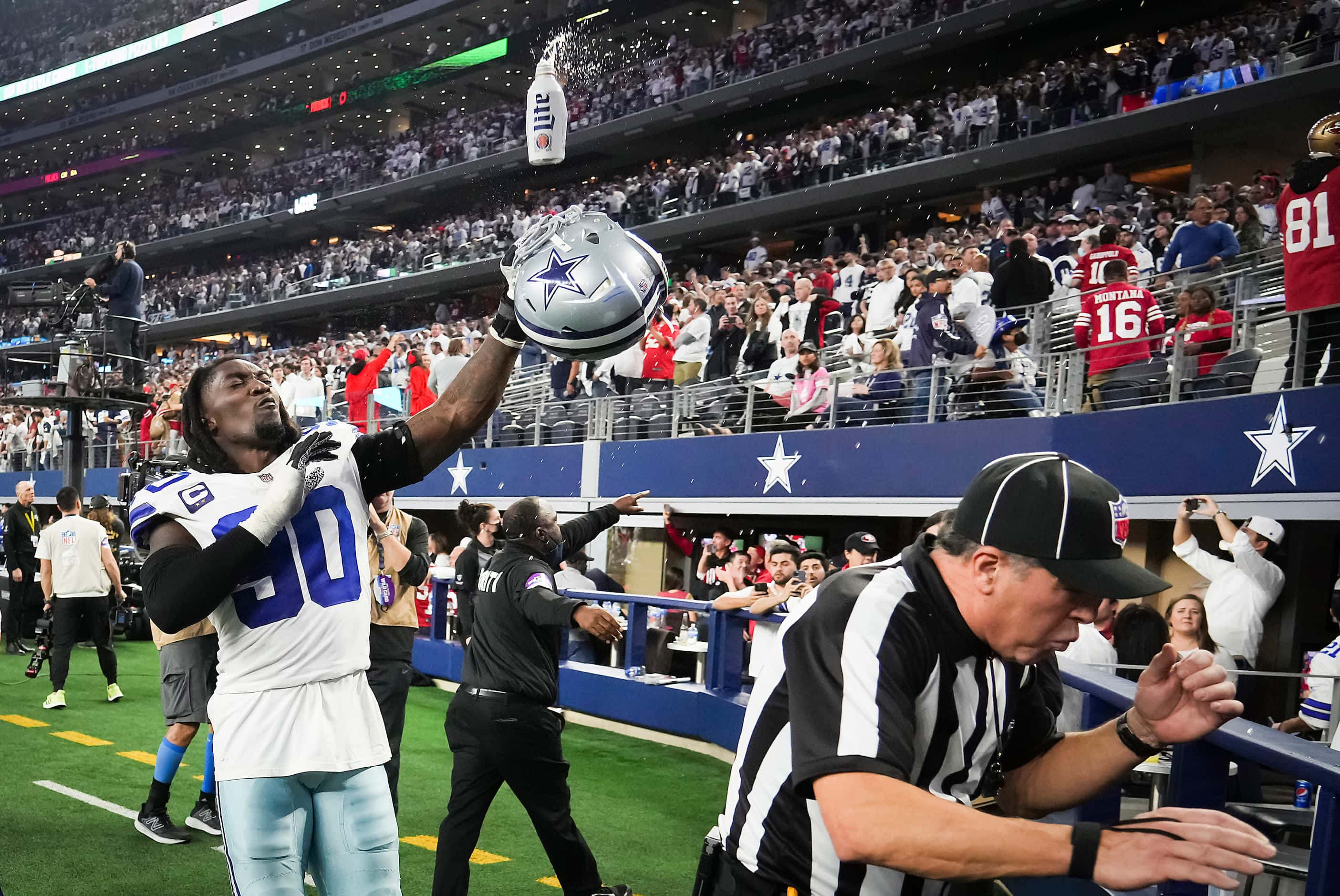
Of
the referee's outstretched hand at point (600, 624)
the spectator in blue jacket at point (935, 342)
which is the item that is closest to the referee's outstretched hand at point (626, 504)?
the referee's outstretched hand at point (600, 624)

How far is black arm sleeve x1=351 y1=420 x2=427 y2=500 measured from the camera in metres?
2.96

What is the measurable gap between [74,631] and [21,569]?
4.14m

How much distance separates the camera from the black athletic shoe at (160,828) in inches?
226

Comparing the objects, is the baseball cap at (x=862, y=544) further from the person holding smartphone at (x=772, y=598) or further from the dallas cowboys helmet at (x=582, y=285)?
the dallas cowboys helmet at (x=582, y=285)

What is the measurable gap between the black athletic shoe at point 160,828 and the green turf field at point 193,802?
0.06 metres

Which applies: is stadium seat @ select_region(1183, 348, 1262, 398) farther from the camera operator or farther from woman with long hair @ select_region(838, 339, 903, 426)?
the camera operator

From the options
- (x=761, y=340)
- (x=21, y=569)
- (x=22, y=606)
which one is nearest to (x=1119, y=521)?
(x=761, y=340)

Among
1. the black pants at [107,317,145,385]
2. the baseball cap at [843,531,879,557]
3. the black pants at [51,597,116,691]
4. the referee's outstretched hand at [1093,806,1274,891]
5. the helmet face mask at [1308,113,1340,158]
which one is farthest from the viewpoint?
the black pants at [107,317,145,385]

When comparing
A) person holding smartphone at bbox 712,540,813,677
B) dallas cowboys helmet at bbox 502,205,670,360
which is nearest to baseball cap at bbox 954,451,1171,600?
dallas cowboys helmet at bbox 502,205,670,360

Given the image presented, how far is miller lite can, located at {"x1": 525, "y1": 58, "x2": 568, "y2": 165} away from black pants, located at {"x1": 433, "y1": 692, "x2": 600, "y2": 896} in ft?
32.5

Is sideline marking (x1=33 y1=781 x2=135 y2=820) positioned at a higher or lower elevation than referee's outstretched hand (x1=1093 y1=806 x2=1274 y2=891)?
lower

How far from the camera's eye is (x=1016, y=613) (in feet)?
5.82

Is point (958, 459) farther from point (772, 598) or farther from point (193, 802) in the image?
point (193, 802)

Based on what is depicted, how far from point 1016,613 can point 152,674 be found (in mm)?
11775
